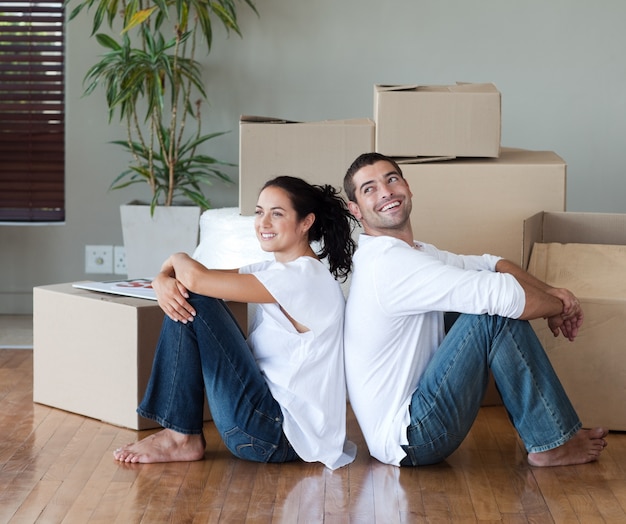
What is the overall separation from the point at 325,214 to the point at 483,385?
52 centimetres

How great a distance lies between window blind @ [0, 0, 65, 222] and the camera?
13.3 feet

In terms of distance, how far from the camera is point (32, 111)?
4.11m

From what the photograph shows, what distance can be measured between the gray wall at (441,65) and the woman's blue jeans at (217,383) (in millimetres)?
2044

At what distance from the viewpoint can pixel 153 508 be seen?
189 centimetres

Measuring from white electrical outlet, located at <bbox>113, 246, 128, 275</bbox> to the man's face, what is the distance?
6.89 feet

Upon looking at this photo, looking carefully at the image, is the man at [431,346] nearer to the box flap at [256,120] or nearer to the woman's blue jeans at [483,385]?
the woman's blue jeans at [483,385]

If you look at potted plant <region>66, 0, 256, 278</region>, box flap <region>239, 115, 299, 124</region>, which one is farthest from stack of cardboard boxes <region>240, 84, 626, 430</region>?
potted plant <region>66, 0, 256, 278</region>

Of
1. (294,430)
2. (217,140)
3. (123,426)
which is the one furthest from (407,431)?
(217,140)

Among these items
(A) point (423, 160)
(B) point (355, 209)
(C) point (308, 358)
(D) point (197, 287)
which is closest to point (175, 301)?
(D) point (197, 287)

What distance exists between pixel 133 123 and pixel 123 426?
1.87m

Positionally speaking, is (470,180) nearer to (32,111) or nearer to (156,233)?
(156,233)

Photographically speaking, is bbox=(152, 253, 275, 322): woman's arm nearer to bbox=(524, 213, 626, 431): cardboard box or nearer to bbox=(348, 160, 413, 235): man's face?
bbox=(348, 160, 413, 235): man's face

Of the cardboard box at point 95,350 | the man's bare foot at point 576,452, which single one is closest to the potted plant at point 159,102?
the cardboard box at point 95,350

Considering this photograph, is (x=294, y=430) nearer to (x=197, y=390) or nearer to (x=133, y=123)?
(x=197, y=390)
